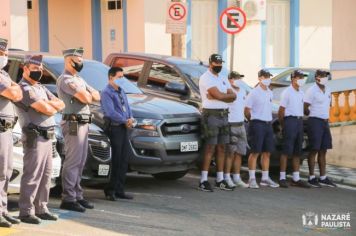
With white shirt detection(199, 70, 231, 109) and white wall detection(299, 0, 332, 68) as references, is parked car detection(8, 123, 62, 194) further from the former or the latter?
white wall detection(299, 0, 332, 68)

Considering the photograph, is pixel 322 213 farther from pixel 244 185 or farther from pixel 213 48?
pixel 213 48

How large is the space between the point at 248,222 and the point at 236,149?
2461 millimetres

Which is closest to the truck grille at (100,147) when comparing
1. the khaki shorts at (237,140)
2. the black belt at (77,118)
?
the black belt at (77,118)

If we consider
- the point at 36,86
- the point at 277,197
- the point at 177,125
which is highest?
the point at 36,86

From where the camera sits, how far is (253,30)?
24.8m

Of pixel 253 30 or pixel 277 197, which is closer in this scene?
pixel 277 197

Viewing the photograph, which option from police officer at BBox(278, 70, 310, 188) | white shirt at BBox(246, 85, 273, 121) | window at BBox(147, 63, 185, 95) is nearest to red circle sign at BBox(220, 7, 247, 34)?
window at BBox(147, 63, 185, 95)

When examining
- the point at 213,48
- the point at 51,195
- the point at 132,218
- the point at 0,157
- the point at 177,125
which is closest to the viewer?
the point at 0,157

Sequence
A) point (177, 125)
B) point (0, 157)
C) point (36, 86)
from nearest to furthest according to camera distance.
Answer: point (0, 157), point (36, 86), point (177, 125)

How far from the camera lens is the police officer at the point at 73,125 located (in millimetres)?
8617

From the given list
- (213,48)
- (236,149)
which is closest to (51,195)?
(236,149)

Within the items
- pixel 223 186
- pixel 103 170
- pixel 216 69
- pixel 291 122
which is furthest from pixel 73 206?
pixel 291 122

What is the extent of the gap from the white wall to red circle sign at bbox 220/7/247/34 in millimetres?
10716

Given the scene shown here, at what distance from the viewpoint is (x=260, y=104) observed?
37.8 feet
